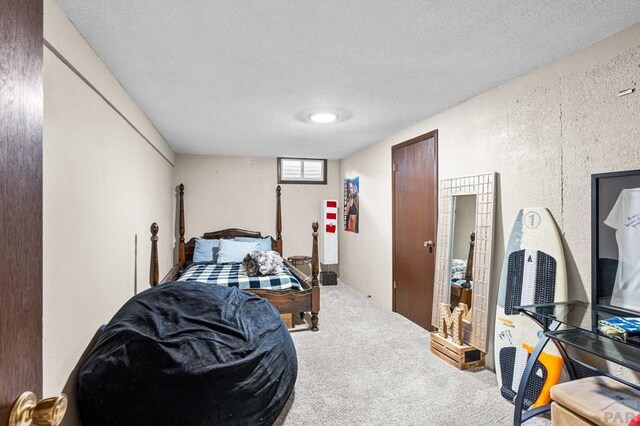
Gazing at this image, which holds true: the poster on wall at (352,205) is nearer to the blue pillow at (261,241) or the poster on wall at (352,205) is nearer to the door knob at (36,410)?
the blue pillow at (261,241)

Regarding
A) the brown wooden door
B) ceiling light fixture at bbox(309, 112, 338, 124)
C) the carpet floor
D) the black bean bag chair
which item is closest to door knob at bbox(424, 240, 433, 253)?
the brown wooden door

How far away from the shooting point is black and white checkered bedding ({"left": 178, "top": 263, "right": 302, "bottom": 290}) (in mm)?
3602

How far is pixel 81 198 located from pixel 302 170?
4.32 metres

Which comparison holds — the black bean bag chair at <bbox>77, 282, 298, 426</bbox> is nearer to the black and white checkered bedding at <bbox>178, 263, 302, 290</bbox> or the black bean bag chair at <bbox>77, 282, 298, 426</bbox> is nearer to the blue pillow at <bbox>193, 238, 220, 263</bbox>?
the black and white checkered bedding at <bbox>178, 263, 302, 290</bbox>

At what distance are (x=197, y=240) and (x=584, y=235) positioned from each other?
189 inches

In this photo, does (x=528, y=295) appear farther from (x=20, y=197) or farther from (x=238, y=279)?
(x=238, y=279)

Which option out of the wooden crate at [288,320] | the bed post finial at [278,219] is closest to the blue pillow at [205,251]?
the bed post finial at [278,219]

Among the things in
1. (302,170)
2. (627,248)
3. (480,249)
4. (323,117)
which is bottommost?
(480,249)

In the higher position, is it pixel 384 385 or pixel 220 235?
pixel 220 235

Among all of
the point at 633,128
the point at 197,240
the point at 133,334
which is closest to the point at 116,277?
the point at 133,334

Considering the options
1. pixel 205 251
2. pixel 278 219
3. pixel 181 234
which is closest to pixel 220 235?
pixel 205 251

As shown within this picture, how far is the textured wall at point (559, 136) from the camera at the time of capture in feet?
6.02

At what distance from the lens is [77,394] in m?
1.62

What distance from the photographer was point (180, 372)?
5.18 feet
